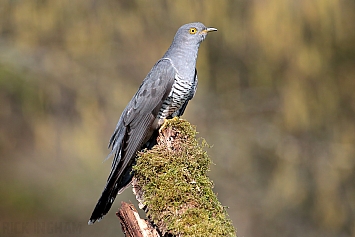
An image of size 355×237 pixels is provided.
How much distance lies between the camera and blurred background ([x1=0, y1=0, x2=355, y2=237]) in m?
6.25

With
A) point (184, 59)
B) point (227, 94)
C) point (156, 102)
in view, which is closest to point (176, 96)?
point (156, 102)

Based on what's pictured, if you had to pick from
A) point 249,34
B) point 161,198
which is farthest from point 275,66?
point 161,198

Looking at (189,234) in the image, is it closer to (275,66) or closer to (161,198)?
(161,198)

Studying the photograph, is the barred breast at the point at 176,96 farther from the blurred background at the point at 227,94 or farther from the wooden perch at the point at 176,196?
the blurred background at the point at 227,94

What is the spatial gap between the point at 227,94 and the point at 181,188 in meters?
5.35

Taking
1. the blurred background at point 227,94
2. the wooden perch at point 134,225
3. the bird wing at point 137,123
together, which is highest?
the blurred background at point 227,94

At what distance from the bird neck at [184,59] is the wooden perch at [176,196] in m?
0.92

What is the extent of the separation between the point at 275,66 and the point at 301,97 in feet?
1.94

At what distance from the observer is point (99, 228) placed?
9578 millimetres

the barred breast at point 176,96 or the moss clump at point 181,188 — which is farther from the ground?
the barred breast at point 176,96

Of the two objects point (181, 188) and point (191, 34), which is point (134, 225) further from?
point (191, 34)

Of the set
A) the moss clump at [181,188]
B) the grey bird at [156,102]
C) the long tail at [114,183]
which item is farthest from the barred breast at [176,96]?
the moss clump at [181,188]

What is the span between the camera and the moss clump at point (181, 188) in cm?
257

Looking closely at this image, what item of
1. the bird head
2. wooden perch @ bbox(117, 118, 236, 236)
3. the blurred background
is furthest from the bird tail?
the blurred background
